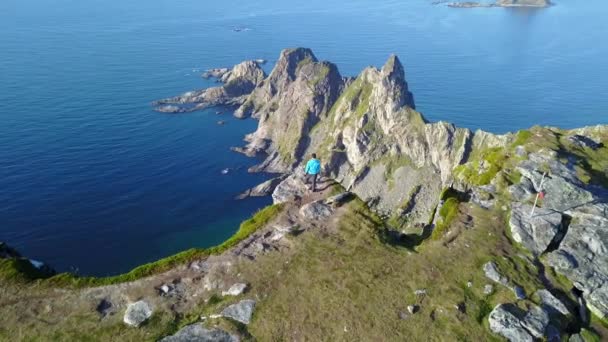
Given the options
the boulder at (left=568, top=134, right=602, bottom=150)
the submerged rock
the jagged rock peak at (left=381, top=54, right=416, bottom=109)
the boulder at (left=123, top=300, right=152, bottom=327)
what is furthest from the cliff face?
the boulder at (left=123, top=300, right=152, bottom=327)

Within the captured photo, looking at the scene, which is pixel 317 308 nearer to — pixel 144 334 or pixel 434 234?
pixel 144 334

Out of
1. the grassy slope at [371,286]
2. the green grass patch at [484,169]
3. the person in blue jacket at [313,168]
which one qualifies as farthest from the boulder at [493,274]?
the green grass patch at [484,169]

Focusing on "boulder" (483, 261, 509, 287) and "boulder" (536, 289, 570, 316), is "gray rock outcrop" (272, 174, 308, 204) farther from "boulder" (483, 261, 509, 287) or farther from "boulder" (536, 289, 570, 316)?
"boulder" (536, 289, 570, 316)

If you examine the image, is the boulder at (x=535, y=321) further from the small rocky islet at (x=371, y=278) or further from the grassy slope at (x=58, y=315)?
the grassy slope at (x=58, y=315)

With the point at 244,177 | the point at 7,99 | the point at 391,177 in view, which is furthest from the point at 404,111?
the point at 7,99

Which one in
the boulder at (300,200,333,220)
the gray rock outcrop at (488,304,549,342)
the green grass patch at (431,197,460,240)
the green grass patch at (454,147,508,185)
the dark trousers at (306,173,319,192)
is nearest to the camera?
the gray rock outcrop at (488,304,549,342)

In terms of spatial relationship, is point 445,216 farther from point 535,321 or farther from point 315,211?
point 535,321
